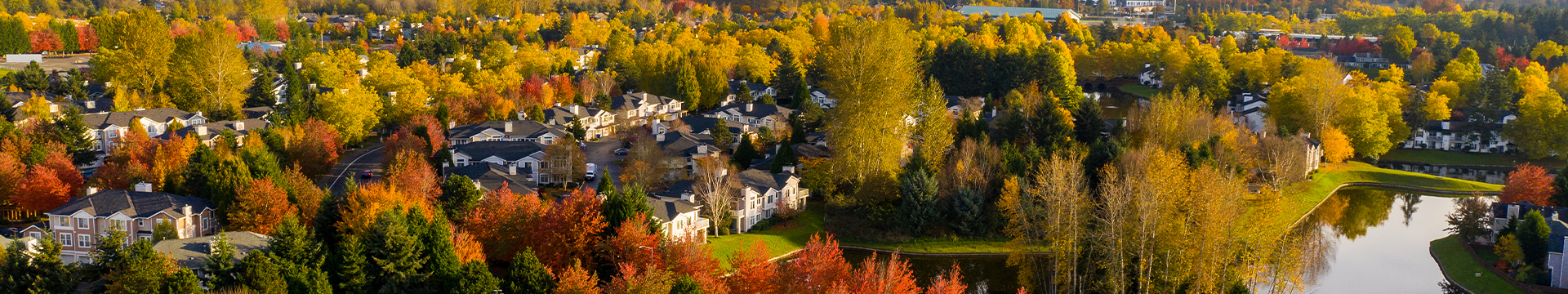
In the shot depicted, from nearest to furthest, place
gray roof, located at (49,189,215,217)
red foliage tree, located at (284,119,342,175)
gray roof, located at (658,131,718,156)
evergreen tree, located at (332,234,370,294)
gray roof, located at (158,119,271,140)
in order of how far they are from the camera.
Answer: evergreen tree, located at (332,234,370,294) < gray roof, located at (49,189,215,217) < red foliage tree, located at (284,119,342,175) < gray roof, located at (658,131,718,156) < gray roof, located at (158,119,271,140)

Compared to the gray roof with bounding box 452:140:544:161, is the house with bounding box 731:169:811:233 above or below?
below

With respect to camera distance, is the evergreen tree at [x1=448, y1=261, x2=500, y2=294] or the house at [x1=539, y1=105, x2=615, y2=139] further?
the house at [x1=539, y1=105, x2=615, y2=139]

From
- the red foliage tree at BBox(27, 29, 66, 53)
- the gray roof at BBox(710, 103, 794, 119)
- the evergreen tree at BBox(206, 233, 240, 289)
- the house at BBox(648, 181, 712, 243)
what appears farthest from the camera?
the red foliage tree at BBox(27, 29, 66, 53)

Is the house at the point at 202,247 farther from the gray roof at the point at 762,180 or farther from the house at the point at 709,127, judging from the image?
the house at the point at 709,127

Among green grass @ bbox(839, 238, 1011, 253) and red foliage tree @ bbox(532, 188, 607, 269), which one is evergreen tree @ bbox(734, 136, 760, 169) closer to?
green grass @ bbox(839, 238, 1011, 253)

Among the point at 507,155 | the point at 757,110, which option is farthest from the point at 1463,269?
the point at 757,110

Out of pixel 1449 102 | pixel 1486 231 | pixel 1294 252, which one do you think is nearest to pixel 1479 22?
pixel 1449 102

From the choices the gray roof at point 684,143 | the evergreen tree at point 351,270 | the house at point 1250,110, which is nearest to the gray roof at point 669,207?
the evergreen tree at point 351,270

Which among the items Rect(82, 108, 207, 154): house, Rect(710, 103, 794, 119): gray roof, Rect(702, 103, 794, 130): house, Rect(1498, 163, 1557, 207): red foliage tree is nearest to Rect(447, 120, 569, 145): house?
Rect(702, 103, 794, 130): house

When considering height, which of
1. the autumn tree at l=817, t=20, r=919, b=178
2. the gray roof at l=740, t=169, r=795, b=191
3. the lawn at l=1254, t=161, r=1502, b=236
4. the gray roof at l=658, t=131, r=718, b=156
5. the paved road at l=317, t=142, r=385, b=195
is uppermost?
the autumn tree at l=817, t=20, r=919, b=178
